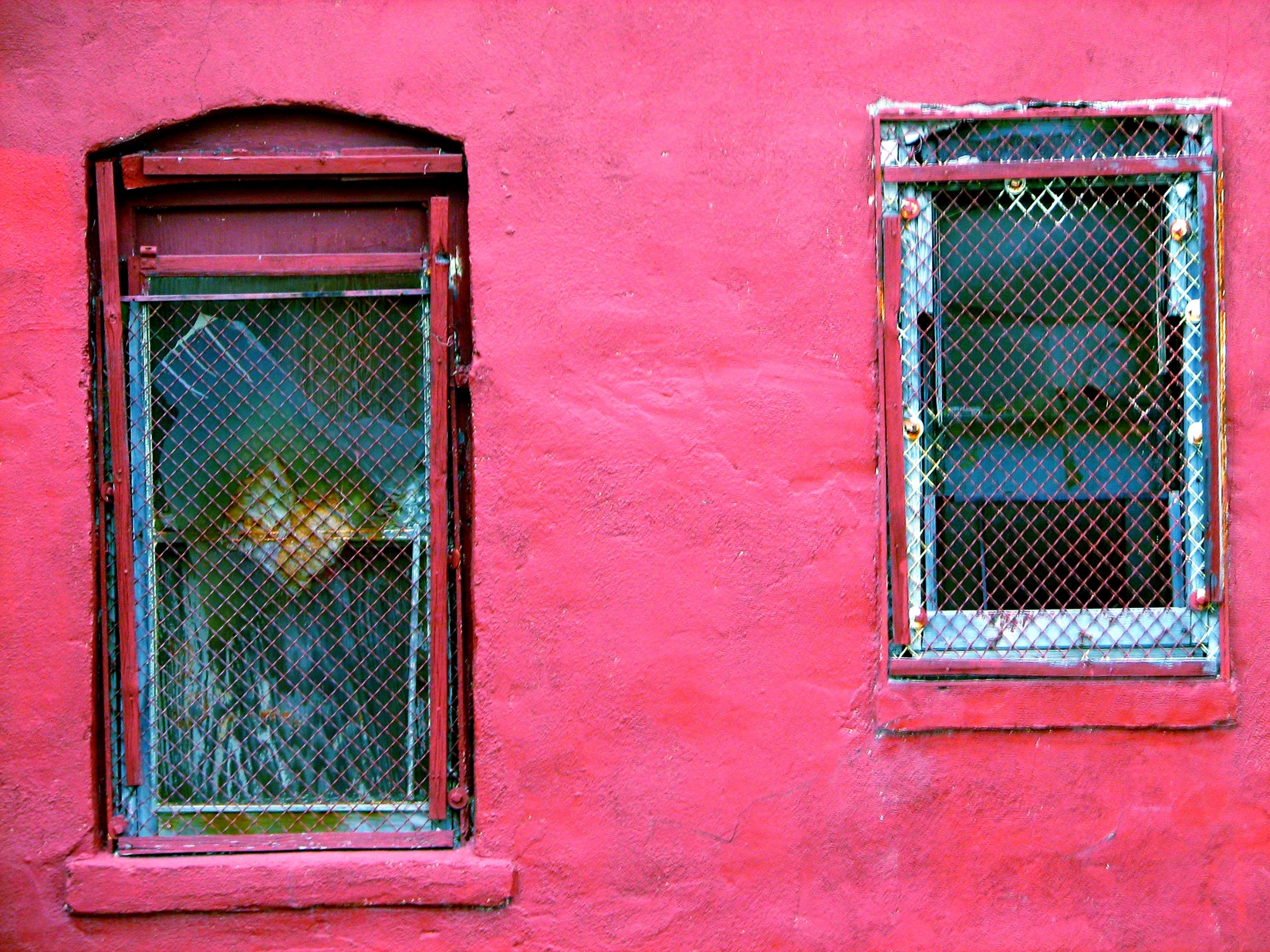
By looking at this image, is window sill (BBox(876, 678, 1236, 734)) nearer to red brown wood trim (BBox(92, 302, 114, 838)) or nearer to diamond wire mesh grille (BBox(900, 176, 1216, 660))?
diamond wire mesh grille (BBox(900, 176, 1216, 660))

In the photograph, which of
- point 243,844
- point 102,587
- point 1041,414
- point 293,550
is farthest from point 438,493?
point 1041,414

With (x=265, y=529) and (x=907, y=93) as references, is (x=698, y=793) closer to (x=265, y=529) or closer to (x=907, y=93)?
(x=265, y=529)

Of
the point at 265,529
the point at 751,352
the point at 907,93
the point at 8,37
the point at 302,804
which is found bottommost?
the point at 302,804

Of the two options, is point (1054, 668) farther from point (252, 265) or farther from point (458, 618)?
point (252, 265)

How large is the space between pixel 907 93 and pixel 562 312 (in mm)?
1129

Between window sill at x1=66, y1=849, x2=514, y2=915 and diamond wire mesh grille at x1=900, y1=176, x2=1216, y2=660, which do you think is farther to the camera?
diamond wire mesh grille at x1=900, y1=176, x2=1216, y2=660

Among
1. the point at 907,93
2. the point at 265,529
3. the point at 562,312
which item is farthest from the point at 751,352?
the point at 265,529

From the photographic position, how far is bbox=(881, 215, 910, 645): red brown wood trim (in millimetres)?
2500

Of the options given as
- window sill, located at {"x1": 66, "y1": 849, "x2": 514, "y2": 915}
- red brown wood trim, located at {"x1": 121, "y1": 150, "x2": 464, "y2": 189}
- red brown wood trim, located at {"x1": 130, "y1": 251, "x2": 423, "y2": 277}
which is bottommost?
window sill, located at {"x1": 66, "y1": 849, "x2": 514, "y2": 915}

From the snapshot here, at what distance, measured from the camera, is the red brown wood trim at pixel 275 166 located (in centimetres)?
251

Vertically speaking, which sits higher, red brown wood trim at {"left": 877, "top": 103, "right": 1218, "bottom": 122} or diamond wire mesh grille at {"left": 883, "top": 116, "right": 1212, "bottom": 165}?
red brown wood trim at {"left": 877, "top": 103, "right": 1218, "bottom": 122}

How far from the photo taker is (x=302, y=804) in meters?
2.60

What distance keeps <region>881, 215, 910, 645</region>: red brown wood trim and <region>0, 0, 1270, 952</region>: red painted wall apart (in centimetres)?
5

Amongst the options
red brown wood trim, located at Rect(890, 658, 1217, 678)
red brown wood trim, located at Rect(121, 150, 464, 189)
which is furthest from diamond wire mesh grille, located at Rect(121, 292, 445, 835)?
red brown wood trim, located at Rect(890, 658, 1217, 678)
